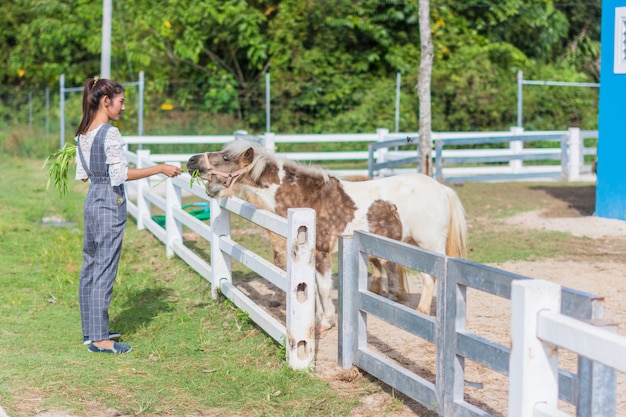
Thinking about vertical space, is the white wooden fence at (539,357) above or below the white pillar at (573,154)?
below

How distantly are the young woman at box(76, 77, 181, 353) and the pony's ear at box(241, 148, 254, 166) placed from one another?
2.81 feet

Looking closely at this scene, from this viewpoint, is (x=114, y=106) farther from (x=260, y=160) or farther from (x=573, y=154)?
(x=573, y=154)

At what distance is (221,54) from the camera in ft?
94.8

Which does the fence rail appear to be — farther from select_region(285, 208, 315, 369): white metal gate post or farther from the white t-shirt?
the white t-shirt

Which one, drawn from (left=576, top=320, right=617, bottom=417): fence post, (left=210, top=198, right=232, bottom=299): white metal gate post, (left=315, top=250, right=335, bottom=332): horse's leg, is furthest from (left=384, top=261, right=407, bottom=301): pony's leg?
(left=576, top=320, right=617, bottom=417): fence post

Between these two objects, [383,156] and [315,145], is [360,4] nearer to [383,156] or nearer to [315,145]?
[315,145]

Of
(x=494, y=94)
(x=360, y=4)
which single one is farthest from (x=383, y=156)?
(x=360, y=4)

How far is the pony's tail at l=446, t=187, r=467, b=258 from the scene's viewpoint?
7.77 m

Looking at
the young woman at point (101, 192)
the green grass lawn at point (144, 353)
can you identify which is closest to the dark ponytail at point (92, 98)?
the young woman at point (101, 192)

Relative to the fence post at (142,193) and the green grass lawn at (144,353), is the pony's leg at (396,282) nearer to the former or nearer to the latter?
the green grass lawn at (144,353)

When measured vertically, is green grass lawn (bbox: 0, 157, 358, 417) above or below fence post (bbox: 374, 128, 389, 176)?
below

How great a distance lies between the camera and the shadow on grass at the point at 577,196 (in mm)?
14570

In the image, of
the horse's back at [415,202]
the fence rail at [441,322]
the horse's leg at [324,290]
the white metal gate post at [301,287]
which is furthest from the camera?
the horse's back at [415,202]

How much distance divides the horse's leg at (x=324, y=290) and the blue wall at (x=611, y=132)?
23.2 ft
